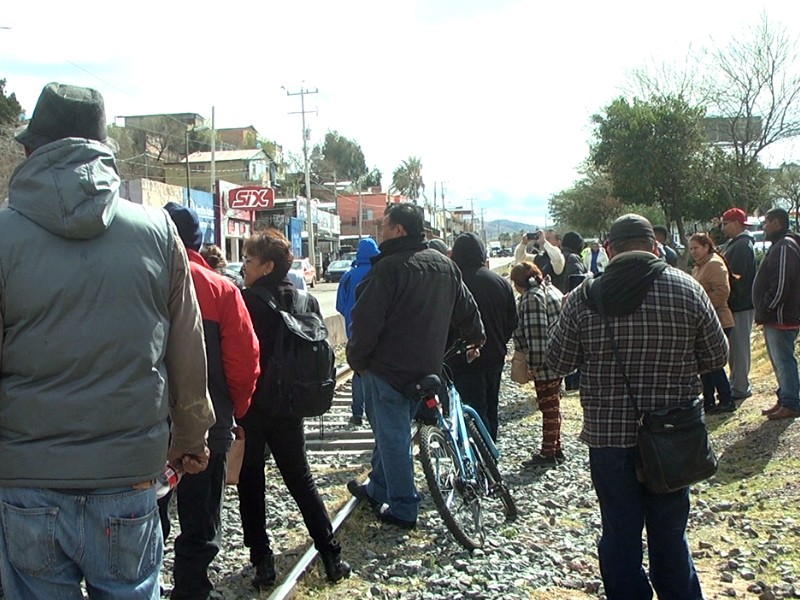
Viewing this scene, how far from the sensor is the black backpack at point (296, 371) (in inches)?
175

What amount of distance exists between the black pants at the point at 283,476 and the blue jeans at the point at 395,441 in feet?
2.61

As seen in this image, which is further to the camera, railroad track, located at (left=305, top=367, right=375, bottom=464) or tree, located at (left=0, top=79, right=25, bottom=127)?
→ tree, located at (left=0, top=79, right=25, bottom=127)

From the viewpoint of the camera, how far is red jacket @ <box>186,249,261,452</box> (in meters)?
3.71

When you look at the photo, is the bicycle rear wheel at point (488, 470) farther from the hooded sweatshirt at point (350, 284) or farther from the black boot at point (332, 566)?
the hooded sweatshirt at point (350, 284)

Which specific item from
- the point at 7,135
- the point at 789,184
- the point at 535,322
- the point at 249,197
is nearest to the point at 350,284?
the point at 535,322

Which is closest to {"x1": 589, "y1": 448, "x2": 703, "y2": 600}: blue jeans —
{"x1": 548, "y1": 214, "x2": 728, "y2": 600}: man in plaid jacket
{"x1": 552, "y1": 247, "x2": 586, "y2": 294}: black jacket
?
{"x1": 548, "y1": 214, "x2": 728, "y2": 600}: man in plaid jacket

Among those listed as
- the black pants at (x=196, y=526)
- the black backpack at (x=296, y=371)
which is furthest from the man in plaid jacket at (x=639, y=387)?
the black pants at (x=196, y=526)

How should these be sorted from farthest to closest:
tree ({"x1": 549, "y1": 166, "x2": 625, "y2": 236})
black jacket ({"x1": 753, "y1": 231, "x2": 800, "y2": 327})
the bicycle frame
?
tree ({"x1": 549, "y1": 166, "x2": 625, "y2": 236}) < black jacket ({"x1": 753, "y1": 231, "x2": 800, "y2": 327}) < the bicycle frame

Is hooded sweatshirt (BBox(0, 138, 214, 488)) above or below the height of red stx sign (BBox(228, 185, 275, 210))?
below

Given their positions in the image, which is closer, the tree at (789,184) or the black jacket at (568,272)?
the black jacket at (568,272)

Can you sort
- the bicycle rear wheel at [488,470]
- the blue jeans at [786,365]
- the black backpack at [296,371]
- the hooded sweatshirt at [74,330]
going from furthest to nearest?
the blue jeans at [786,365]
the bicycle rear wheel at [488,470]
the black backpack at [296,371]
the hooded sweatshirt at [74,330]

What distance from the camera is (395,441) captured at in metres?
5.38

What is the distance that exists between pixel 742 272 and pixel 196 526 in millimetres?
7193

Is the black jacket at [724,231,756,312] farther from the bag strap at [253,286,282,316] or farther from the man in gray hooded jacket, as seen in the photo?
the man in gray hooded jacket
